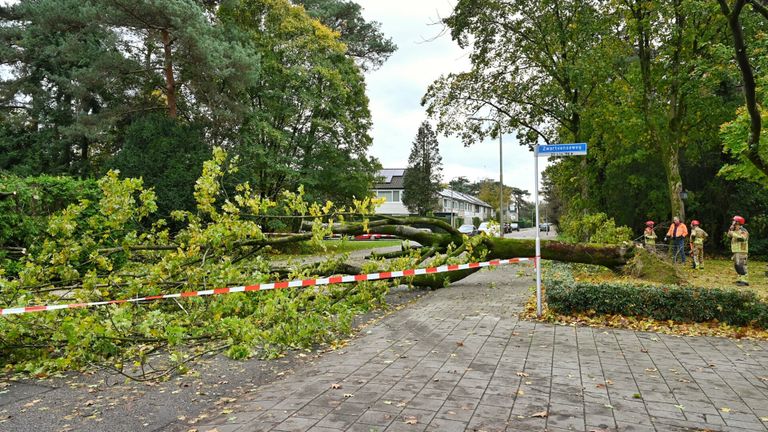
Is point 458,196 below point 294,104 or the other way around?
below

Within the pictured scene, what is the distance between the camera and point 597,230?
16375mm

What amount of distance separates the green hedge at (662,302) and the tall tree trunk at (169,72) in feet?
52.7

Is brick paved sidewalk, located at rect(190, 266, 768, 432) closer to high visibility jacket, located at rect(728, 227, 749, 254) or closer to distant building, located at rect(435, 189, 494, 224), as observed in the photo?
high visibility jacket, located at rect(728, 227, 749, 254)

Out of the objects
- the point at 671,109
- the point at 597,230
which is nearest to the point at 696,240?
the point at 597,230

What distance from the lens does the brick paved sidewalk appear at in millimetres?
3525

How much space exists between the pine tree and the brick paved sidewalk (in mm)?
43366

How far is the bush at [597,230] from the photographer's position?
14852 millimetres

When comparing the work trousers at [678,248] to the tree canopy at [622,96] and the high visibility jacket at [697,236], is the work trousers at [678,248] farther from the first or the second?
the tree canopy at [622,96]

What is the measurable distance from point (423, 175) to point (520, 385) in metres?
49.1

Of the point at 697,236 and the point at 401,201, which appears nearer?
the point at 697,236

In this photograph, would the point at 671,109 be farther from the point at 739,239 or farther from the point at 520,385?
the point at 520,385

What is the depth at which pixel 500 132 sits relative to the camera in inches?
917

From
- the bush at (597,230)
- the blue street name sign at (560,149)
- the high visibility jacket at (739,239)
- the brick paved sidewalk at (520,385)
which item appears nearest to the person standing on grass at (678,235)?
the bush at (597,230)

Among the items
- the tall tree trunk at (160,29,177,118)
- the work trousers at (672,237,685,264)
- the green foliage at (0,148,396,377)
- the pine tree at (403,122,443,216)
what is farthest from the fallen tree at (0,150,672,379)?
the pine tree at (403,122,443,216)
